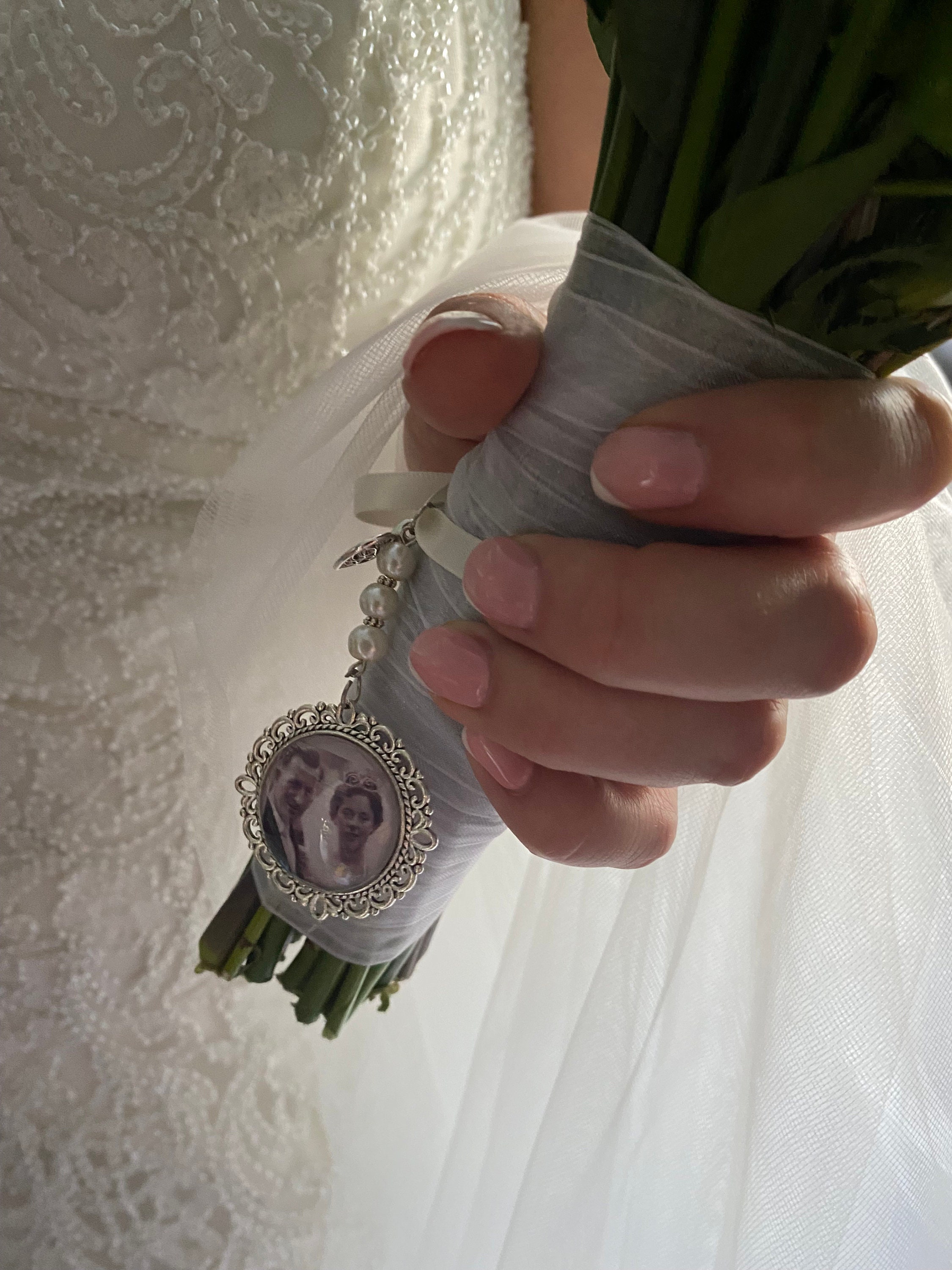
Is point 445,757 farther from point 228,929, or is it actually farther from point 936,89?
point 936,89

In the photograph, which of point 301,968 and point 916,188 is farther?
point 301,968

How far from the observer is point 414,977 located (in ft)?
2.50

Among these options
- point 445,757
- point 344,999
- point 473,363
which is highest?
point 473,363

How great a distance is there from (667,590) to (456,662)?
0.10 metres

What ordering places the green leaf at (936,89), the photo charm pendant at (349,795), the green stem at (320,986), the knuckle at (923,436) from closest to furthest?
the green leaf at (936,89) < the knuckle at (923,436) < the photo charm pendant at (349,795) < the green stem at (320,986)

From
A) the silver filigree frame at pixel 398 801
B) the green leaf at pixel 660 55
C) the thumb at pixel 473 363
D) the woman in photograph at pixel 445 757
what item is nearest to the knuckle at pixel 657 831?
the woman in photograph at pixel 445 757

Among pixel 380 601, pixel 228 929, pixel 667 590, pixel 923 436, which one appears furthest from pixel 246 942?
pixel 923 436

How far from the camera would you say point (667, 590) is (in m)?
0.37

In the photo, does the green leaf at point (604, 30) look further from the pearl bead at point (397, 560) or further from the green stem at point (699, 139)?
the pearl bead at point (397, 560)

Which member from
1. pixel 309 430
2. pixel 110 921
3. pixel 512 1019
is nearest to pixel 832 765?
pixel 512 1019

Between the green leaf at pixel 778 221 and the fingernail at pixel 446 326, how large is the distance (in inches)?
3.8

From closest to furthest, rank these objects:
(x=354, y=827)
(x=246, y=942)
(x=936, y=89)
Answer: (x=936, y=89)
(x=354, y=827)
(x=246, y=942)

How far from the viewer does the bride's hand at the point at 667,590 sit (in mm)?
356

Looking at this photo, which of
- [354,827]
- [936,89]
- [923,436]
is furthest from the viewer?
[354,827]
